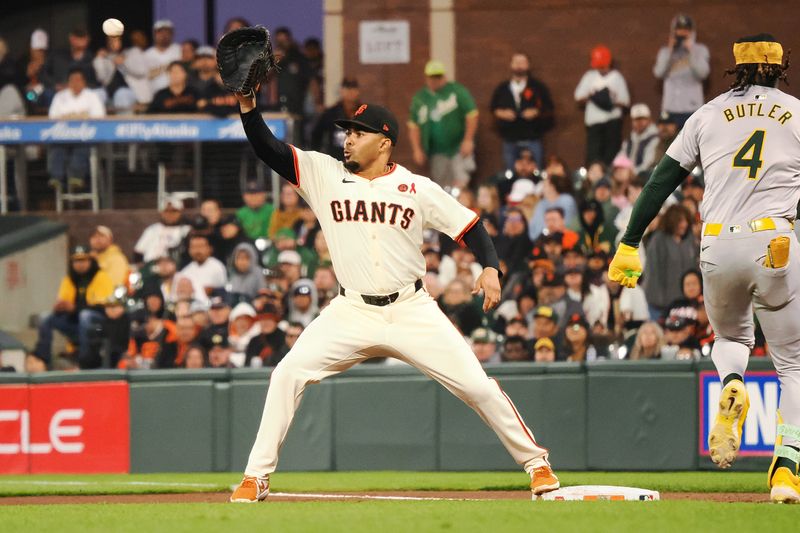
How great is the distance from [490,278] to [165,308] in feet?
23.9

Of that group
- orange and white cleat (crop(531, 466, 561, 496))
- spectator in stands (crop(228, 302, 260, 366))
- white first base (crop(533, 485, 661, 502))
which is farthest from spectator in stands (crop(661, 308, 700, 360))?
orange and white cleat (crop(531, 466, 561, 496))

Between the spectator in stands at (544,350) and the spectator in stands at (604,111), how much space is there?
4.27 m

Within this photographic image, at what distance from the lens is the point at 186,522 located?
21.1 ft

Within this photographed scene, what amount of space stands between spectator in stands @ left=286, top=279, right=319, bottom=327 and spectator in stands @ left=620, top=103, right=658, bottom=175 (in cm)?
387

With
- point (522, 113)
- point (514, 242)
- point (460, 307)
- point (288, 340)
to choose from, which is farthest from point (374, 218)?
point (522, 113)

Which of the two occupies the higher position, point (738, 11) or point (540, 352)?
point (738, 11)

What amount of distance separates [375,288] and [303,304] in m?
5.79

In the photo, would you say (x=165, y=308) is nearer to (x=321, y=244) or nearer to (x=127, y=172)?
(x=321, y=244)

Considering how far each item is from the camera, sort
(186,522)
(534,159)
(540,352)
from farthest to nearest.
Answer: (534,159) → (540,352) → (186,522)

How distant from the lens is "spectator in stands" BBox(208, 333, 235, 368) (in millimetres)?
12969

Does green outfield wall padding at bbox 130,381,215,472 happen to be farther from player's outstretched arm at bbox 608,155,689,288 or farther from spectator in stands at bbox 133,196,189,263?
player's outstretched arm at bbox 608,155,689,288

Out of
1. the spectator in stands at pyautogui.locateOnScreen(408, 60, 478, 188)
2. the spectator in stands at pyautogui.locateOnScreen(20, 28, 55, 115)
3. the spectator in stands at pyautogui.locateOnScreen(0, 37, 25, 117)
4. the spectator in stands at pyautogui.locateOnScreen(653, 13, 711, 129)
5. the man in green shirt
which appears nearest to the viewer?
the man in green shirt

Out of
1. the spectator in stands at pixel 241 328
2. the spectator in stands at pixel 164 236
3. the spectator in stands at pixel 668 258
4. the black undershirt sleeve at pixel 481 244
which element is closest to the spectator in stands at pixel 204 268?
the spectator in stands at pixel 164 236

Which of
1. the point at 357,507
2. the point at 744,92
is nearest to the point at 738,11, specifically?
the point at 744,92
